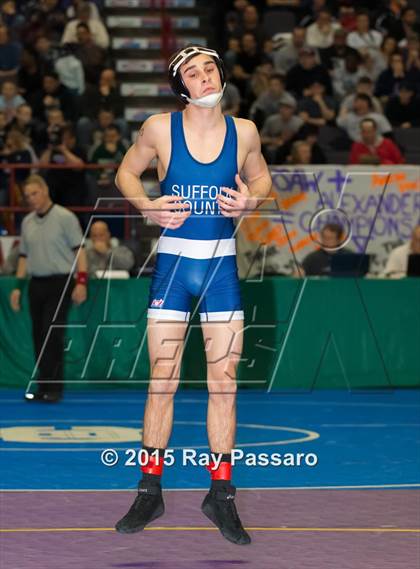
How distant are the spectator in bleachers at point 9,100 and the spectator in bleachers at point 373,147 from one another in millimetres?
4522

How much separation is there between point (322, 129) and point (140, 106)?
3150 mm

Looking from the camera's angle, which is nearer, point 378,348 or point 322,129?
point 378,348

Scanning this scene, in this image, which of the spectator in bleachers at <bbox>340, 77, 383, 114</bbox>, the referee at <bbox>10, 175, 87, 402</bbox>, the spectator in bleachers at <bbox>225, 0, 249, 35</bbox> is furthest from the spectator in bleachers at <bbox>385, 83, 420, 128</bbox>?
the referee at <bbox>10, 175, 87, 402</bbox>

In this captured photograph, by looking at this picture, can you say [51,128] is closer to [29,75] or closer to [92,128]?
[92,128]

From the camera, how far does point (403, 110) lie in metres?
19.8

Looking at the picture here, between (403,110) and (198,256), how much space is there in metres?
13.1

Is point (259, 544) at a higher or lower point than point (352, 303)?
higher

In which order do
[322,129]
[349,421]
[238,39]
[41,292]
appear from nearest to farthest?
[349,421] < [41,292] < [322,129] < [238,39]

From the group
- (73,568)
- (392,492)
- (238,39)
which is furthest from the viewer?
(238,39)

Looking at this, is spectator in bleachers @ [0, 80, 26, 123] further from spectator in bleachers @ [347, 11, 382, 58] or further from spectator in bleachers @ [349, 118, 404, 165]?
Answer: spectator in bleachers @ [347, 11, 382, 58]

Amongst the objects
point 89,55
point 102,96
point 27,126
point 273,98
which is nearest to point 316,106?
point 273,98

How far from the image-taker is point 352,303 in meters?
14.5

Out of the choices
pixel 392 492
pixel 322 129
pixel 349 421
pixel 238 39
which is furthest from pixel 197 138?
pixel 238 39

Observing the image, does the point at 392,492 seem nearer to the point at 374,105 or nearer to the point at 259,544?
the point at 259,544
